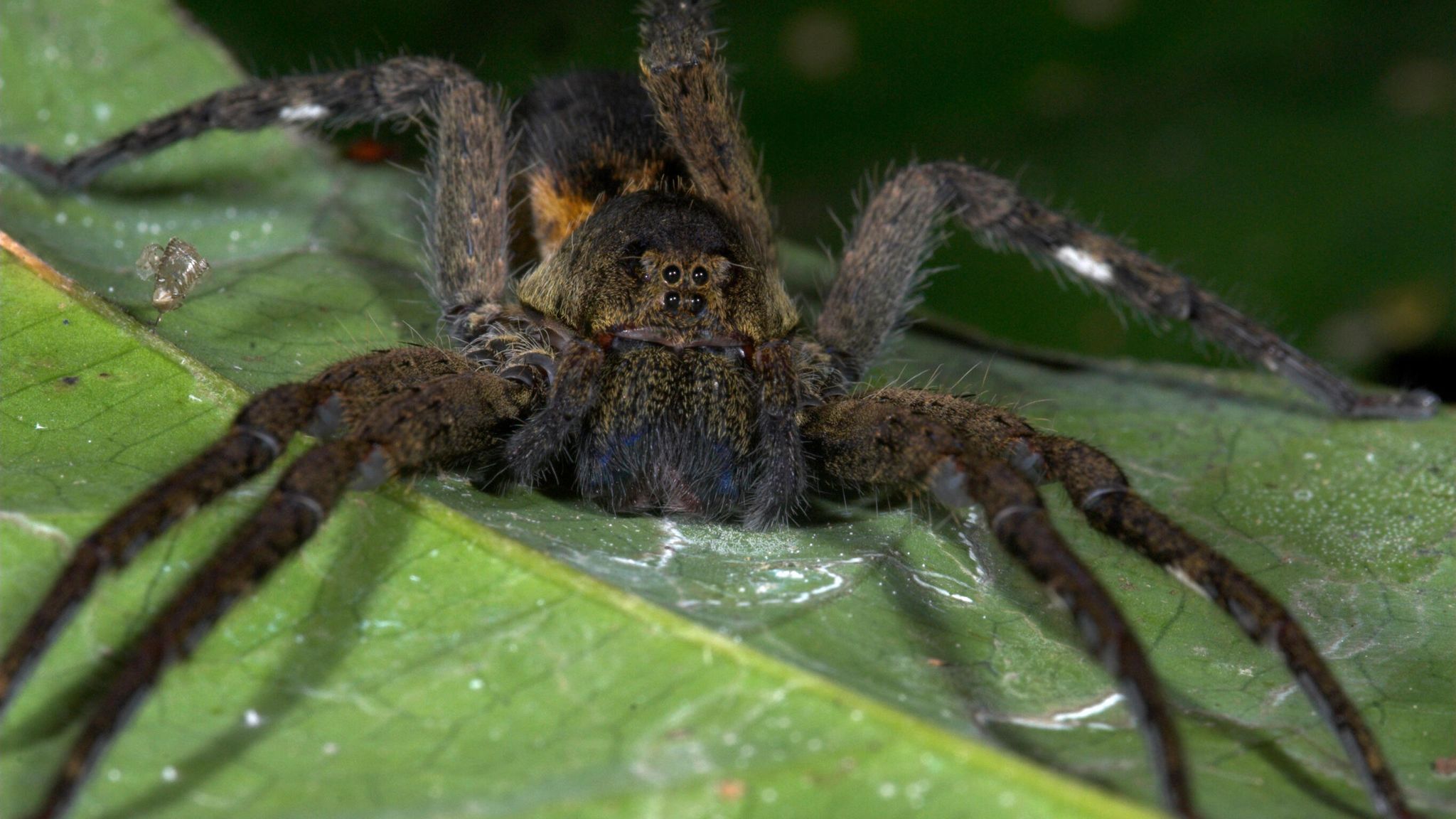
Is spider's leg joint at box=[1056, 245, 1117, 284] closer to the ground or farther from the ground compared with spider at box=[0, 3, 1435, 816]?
farther from the ground

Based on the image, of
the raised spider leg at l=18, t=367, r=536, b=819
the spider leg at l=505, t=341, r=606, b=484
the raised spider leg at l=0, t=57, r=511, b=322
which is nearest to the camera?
the raised spider leg at l=18, t=367, r=536, b=819

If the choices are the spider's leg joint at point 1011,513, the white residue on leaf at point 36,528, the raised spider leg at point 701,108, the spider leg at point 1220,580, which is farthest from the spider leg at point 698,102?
the white residue on leaf at point 36,528

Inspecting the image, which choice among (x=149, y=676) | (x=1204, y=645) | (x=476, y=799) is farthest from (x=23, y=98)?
(x=1204, y=645)

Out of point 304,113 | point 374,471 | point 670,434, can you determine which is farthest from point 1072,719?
point 304,113

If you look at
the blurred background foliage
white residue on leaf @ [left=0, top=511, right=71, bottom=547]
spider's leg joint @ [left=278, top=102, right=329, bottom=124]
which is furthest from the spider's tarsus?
white residue on leaf @ [left=0, top=511, right=71, bottom=547]

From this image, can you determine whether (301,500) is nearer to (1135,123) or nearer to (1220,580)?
(1220,580)

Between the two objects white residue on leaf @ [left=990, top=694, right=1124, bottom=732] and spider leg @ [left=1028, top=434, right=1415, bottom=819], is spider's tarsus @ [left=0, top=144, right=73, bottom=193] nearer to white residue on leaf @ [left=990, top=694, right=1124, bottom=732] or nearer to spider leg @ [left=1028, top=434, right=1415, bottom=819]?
spider leg @ [left=1028, top=434, right=1415, bottom=819]
